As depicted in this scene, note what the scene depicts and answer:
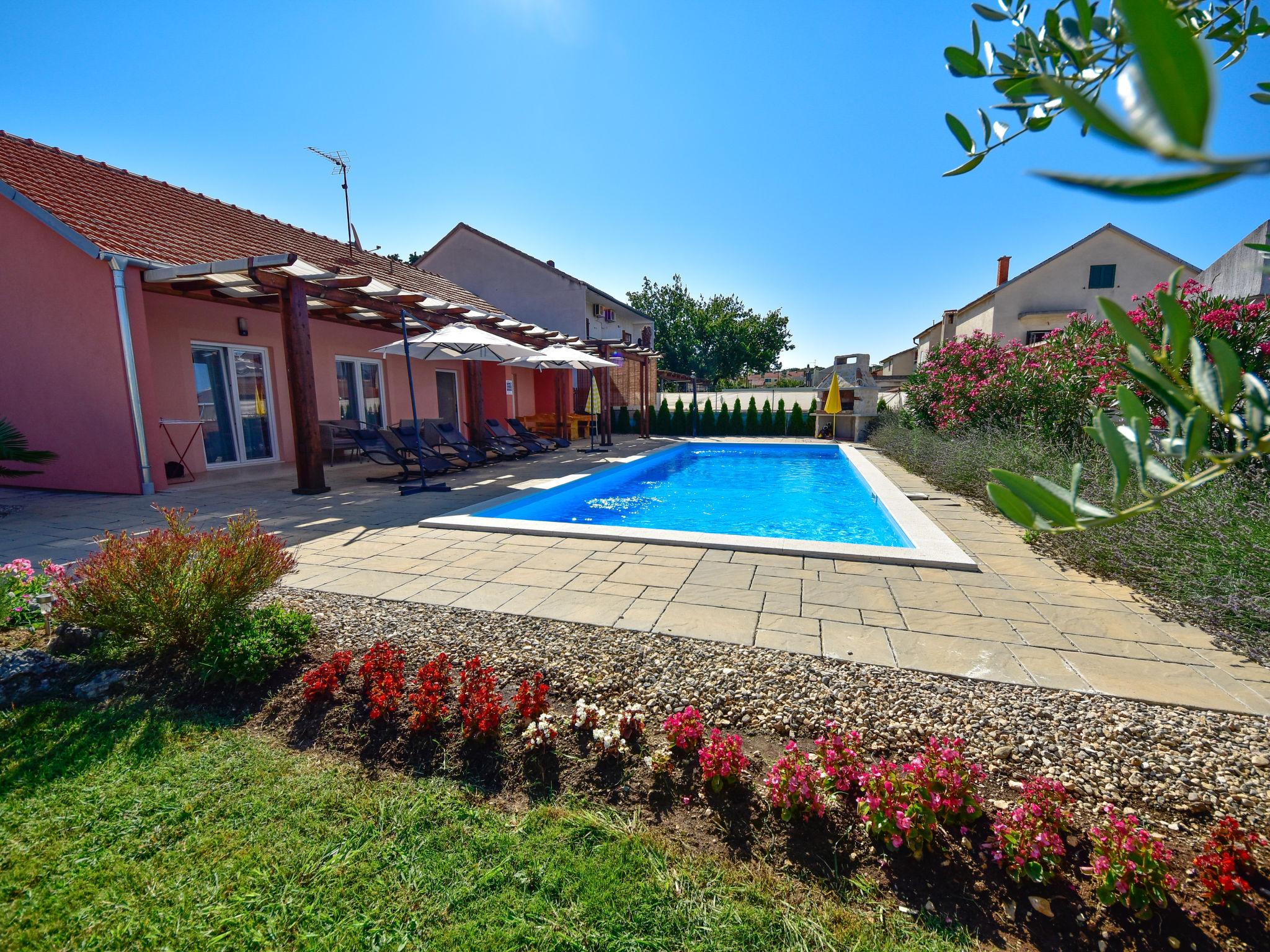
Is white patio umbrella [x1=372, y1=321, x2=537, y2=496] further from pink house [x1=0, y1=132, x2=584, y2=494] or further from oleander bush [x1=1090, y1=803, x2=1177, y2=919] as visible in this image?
oleander bush [x1=1090, y1=803, x2=1177, y2=919]

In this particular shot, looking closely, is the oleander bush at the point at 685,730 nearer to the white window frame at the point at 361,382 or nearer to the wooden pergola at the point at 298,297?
the wooden pergola at the point at 298,297

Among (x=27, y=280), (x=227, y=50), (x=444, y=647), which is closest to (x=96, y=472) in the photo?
(x=27, y=280)

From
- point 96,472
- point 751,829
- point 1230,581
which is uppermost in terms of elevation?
point 96,472

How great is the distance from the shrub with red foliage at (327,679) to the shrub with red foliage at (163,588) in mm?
715

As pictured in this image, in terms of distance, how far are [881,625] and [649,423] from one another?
55.0ft

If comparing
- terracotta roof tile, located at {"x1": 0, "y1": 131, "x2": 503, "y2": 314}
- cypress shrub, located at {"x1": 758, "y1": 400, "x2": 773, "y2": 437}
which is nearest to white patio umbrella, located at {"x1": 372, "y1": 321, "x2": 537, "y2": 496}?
terracotta roof tile, located at {"x1": 0, "y1": 131, "x2": 503, "y2": 314}

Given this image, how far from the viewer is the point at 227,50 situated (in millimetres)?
7773

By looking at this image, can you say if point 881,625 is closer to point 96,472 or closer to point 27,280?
point 96,472

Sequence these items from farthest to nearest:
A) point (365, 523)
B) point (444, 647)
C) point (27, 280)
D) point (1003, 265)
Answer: point (1003, 265) → point (27, 280) → point (365, 523) → point (444, 647)

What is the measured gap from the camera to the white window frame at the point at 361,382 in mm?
11602

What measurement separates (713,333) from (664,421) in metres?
22.4

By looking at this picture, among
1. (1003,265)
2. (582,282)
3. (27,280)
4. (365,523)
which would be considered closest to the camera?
(365,523)

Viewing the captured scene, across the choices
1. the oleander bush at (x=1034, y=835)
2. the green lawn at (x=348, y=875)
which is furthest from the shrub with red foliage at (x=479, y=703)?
the oleander bush at (x=1034, y=835)

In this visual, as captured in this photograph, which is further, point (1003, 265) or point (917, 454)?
point (1003, 265)
